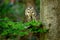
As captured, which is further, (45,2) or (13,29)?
(13,29)

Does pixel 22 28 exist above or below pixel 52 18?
below

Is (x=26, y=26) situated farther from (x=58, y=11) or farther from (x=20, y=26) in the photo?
(x=58, y=11)

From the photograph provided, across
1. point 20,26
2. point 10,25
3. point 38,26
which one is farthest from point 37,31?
point 10,25

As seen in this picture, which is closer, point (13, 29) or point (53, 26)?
point (53, 26)

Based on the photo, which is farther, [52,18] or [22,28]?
[22,28]

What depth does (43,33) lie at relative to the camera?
110 inches

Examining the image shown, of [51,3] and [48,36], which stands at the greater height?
[51,3]

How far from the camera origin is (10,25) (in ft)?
10.1

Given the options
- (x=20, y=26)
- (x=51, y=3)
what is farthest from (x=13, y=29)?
(x=51, y=3)

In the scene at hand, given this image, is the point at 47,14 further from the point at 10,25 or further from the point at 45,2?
the point at 10,25

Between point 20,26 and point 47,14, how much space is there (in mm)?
384

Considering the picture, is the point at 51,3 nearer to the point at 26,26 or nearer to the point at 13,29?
the point at 26,26

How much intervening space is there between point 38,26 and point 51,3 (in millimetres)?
305

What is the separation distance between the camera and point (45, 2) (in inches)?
110
